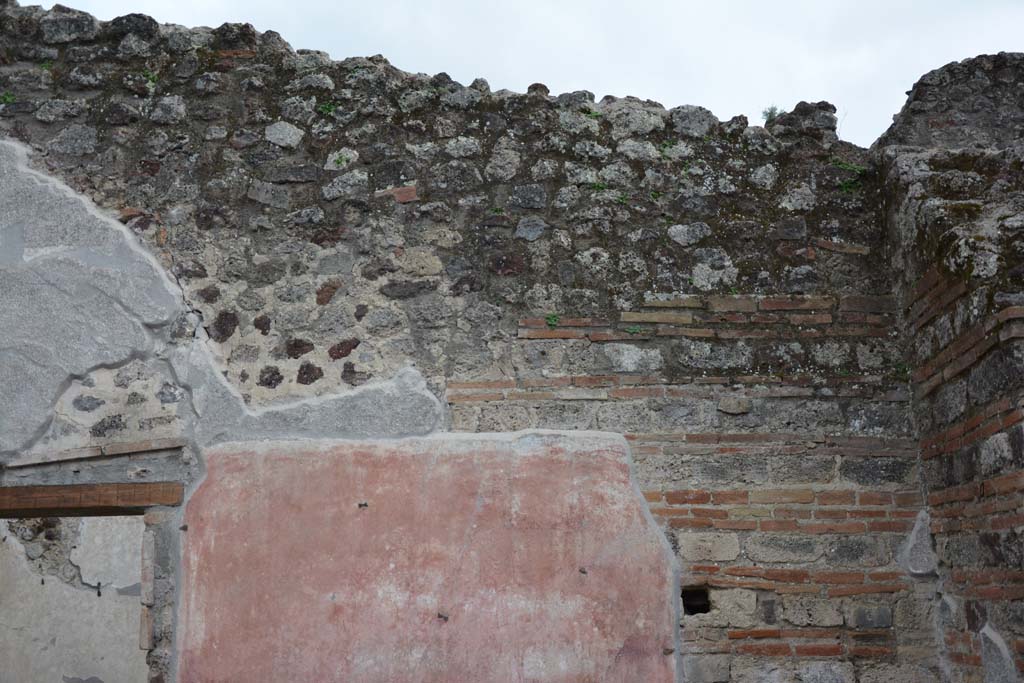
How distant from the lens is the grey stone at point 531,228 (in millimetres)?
4273

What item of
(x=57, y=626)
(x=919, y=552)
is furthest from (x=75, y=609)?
(x=919, y=552)

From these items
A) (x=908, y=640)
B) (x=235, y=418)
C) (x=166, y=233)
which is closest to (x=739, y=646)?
(x=908, y=640)

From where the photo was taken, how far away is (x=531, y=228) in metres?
4.29

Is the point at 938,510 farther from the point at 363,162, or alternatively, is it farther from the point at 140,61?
the point at 140,61

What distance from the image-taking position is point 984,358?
3.50 m

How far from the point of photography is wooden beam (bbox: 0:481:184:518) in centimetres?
395

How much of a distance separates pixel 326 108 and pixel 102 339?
1401 millimetres

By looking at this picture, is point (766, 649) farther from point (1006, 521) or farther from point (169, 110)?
point (169, 110)

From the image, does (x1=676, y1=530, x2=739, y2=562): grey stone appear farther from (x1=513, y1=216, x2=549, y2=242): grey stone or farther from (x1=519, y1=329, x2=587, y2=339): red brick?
(x1=513, y1=216, x2=549, y2=242): grey stone

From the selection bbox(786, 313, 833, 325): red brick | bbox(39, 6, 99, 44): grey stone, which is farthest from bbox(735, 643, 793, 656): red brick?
bbox(39, 6, 99, 44): grey stone

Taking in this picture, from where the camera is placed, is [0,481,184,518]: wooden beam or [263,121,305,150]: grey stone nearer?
[0,481,184,518]: wooden beam

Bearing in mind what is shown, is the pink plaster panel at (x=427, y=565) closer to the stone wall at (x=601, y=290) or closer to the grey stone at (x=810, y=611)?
the stone wall at (x=601, y=290)

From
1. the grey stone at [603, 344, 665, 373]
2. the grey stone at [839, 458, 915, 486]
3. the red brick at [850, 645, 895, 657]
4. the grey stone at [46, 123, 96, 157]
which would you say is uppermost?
the grey stone at [46, 123, 96, 157]

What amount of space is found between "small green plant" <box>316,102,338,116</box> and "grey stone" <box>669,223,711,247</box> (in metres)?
1.60
